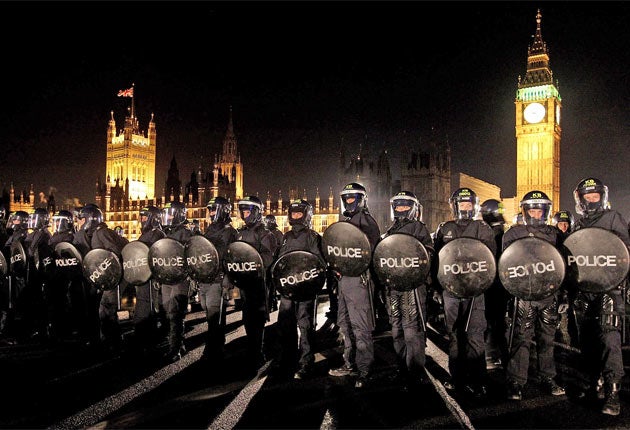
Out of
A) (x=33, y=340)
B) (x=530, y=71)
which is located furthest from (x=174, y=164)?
(x=33, y=340)

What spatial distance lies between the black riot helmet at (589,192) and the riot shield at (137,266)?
19.5 feet

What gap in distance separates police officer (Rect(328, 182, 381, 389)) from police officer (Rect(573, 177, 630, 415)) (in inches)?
92.0

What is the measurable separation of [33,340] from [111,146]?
106090 mm

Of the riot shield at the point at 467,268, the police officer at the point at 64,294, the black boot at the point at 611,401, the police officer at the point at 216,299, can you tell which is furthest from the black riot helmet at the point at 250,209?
the black boot at the point at 611,401

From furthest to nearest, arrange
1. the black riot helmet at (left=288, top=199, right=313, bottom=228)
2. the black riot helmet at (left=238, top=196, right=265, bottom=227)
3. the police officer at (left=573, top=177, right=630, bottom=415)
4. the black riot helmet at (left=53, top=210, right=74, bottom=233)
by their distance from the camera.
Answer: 1. the black riot helmet at (left=53, top=210, right=74, bottom=233)
2. the black riot helmet at (left=238, top=196, right=265, bottom=227)
3. the black riot helmet at (left=288, top=199, right=313, bottom=228)
4. the police officer at (left=573, top=177, right=630, bottom=415)

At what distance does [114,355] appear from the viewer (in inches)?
290

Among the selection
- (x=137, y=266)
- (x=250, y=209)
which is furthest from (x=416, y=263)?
(x=137, y=266)

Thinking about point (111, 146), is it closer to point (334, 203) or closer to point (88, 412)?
point (334, 203)

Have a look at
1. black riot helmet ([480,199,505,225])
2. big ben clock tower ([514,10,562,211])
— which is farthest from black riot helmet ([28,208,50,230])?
big ben clock tower ([514,10,562,211])

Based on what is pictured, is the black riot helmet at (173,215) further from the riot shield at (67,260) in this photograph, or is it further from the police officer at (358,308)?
the police officer at (358,308)

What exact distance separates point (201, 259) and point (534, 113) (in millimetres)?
74654

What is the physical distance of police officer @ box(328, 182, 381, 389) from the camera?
6090 mm

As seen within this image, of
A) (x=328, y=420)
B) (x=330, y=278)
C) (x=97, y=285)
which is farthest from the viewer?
(x=97, y=285)

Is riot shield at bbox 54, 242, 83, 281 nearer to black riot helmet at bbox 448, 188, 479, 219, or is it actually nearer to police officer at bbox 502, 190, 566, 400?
black riot helmet at bbox 448, 188, 479, 219
